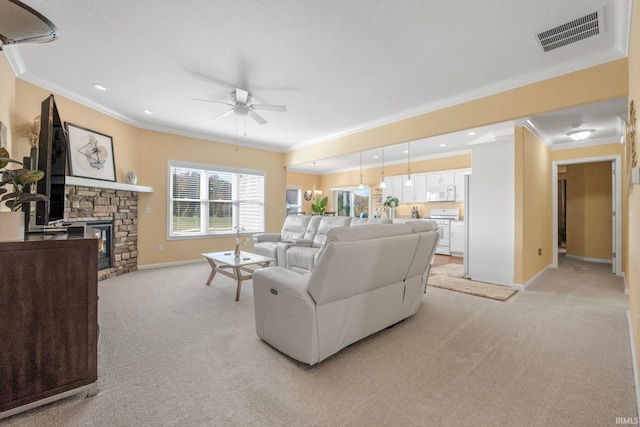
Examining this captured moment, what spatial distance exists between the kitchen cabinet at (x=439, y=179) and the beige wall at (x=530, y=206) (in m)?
2.15

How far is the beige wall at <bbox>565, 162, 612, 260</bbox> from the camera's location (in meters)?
5.92

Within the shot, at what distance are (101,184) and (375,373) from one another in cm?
456

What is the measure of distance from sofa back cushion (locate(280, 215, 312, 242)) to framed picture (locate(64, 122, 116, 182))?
125 inches

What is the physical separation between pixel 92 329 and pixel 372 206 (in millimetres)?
8351

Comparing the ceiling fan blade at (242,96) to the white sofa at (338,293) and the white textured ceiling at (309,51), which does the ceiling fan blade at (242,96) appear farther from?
the white sofa at (338,293)

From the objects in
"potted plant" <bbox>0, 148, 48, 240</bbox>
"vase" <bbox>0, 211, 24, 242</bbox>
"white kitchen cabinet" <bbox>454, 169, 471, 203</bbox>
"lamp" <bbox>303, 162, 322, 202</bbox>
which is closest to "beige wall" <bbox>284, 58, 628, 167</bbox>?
"white kitchen cabinet" <bbox>454, 169, 471, 203</bbox>

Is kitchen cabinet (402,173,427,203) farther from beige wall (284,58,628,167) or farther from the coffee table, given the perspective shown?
the coffee table

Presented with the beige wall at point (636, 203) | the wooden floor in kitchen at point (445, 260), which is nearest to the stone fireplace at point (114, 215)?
the wooden floor in kitchen at point (445, 260)

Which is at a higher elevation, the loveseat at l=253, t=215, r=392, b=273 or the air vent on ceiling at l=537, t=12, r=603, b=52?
the air vent on ceiling at l=537, t=12, r=603, b=52

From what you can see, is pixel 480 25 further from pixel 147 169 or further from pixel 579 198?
pixel 579 198

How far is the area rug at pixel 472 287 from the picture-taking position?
369 centimetres

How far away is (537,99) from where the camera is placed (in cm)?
314

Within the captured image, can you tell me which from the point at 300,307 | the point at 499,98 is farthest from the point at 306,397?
the point at 499,98

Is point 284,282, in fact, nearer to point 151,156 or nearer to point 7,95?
point 7,95
